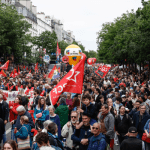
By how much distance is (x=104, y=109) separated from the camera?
7074 mm

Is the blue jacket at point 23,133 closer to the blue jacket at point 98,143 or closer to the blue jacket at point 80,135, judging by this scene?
the blue jacket at point 80,135

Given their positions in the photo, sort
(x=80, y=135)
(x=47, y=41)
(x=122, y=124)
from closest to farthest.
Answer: (x=80, y=135)
(x=122, y=124)
(x=47, y=41)

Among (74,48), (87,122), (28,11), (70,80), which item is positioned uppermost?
(28,11)

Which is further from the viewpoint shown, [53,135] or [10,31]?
[10,31]

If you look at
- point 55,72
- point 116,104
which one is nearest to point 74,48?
point 55,72

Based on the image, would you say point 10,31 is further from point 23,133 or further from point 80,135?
point 80,135

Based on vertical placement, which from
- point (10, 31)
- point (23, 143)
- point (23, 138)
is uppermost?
point (10, 31)

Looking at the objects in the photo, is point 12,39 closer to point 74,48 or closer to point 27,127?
point 74,48

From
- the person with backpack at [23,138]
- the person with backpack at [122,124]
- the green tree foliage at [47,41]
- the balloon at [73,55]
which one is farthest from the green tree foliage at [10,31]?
the person with backpack at [23,138]

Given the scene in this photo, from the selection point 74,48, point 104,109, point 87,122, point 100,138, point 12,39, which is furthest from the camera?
point 12,39

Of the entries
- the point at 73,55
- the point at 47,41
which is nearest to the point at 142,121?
the point at 73,55

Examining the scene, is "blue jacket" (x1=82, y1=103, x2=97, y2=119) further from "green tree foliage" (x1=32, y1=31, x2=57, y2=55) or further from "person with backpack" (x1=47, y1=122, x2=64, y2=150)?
"green tree foliage" (x1=32, y1=31, x2=57, y2=55)

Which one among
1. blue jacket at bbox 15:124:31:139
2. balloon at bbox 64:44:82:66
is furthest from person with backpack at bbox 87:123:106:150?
balloon at bbox 64:44:82:66

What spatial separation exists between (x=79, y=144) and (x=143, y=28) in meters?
17.4
